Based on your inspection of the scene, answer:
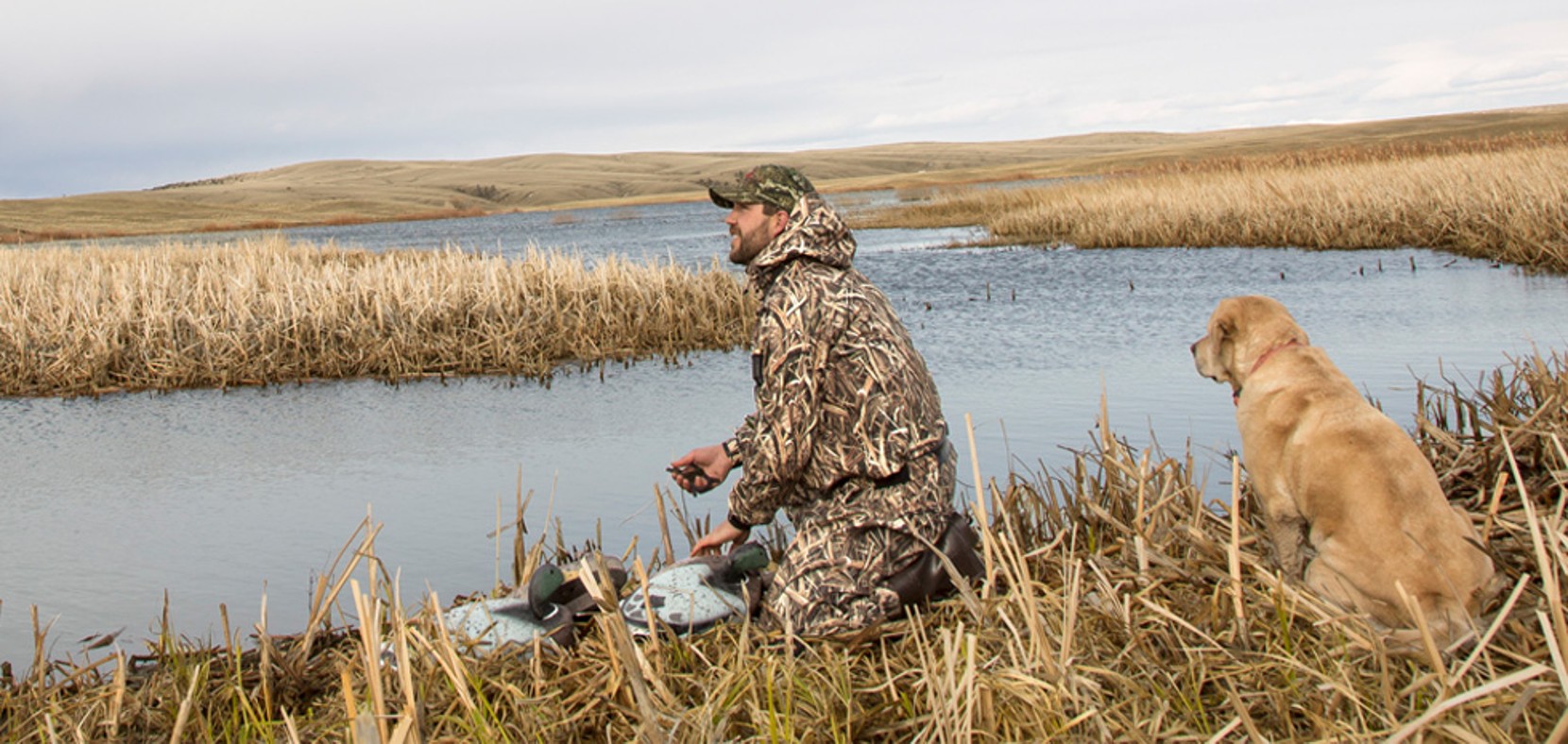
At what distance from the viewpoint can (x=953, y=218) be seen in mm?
39094

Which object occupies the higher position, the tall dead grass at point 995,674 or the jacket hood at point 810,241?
the jacket hood at point 810,241

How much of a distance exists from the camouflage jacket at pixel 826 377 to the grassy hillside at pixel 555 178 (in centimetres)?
5815

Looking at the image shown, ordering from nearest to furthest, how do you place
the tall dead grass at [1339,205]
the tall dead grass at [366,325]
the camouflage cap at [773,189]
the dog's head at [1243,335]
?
the camouflage cap at [773,189], the dog's head at [1243,335], the tall dead grass at [366,325], the tall dead grass at [1339,205]

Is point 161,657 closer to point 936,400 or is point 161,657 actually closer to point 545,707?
point 545,707

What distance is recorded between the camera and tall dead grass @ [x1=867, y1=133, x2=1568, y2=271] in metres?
17.8

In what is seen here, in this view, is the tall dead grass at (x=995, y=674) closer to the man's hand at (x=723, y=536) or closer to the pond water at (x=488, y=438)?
the man's hand at (x=723, y=536)

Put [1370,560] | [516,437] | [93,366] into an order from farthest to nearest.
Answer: [93,366]
[516,437]
[1370,560]

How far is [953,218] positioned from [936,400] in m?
35.8

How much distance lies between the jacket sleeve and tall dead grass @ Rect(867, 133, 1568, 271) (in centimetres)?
1568

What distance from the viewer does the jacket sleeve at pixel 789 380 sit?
3.70m

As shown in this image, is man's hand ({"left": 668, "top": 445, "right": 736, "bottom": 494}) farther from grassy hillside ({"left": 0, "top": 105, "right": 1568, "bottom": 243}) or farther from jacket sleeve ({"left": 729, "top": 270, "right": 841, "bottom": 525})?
grassy hillside ({"left": 0, "top": 105, "right": 1568, "bottom": 243})

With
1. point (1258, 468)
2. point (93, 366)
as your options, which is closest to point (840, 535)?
point (1258, 468)

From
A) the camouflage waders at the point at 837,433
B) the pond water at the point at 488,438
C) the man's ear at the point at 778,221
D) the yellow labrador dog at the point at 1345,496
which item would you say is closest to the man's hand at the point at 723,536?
the camouflage waders at the point at 837,433

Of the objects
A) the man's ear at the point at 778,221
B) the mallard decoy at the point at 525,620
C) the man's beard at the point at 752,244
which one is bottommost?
the mallard decoy at the point at 525,620
